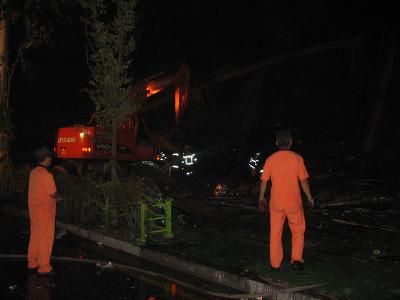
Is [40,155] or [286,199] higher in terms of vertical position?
[40,155]

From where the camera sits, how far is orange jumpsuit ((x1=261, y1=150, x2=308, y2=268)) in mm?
6594

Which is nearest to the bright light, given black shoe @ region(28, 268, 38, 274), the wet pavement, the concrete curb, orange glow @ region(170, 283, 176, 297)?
the concrete curb

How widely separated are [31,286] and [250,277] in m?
2.90

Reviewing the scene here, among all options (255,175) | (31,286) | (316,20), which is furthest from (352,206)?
(316,20)

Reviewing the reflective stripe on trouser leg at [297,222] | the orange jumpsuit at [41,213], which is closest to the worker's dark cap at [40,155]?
the orange jumpsuit at [41,213]

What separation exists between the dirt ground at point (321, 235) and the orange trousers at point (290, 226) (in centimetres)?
26

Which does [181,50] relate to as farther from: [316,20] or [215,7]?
[316,20]

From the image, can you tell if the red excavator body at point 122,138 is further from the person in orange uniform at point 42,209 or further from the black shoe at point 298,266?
the black shoe at point 298,266

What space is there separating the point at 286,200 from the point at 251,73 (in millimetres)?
22439

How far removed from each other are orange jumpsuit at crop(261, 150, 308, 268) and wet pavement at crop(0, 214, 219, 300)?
132 cm

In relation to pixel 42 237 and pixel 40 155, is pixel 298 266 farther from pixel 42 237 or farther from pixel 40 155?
pixel 40 155

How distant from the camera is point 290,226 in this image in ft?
21.8

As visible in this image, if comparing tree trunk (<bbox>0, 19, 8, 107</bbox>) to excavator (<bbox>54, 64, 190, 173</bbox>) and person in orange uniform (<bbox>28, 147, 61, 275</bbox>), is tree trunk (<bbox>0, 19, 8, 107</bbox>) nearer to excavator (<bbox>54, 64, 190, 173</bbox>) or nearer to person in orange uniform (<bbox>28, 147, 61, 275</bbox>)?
excavator (<bbox>54, 64, 190, 173</bbox>)

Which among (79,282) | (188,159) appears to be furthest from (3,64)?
(79,282)
